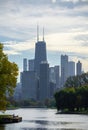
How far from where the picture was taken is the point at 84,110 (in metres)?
174

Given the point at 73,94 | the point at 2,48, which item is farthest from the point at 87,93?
the point at 2,48

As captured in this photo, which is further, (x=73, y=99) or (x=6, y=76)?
(x=73, y=99)

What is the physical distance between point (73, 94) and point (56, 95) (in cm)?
685

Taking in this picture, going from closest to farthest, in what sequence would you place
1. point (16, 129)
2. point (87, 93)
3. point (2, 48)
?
1. point (16, 129)
2. point (2, 48)
3. point (87, 93)

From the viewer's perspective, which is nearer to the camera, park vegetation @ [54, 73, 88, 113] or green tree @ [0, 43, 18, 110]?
green tree @ [0, 43, 18, 110]

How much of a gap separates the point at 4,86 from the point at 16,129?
25.8ft

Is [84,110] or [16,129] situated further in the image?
[84,110]

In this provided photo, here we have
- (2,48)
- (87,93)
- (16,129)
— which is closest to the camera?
(16,129)

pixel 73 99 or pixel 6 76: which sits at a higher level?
pixel 73 99

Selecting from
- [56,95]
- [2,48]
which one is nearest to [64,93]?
[56,95]

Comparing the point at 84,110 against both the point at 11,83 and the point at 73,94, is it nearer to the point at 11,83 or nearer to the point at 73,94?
the point at 73,94

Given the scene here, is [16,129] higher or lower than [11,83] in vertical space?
lower

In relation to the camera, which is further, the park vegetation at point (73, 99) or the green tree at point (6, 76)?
the park vegetation at point (73, 99)

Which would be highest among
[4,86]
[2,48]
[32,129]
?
[2,48]
